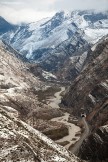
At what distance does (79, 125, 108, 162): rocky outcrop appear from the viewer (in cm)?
13112

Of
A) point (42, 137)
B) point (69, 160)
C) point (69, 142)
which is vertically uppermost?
point (69, 142)

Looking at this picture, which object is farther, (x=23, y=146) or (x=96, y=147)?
(x=96, y=147)

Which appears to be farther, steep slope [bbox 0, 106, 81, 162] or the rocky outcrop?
the rocky outcrop

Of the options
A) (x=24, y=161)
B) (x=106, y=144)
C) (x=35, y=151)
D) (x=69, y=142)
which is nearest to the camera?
(x=24, y=161)

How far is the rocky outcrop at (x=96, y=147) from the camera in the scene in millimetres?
131125

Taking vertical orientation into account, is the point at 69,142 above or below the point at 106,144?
above

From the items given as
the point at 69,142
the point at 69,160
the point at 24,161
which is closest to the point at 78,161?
the point at 69,160

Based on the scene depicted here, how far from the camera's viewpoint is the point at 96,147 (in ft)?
443

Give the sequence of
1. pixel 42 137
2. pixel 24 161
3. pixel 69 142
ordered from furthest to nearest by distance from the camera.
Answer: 1. pixel 69 142
2. pixel 42 137
3. pixel 24 161

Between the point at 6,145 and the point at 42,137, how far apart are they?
913 inches

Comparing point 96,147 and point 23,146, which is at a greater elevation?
point 96,147

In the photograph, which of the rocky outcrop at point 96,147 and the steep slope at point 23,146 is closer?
the steep slope at point 23,146

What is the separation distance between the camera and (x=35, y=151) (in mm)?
98750

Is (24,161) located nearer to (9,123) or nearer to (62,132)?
(9,123)
